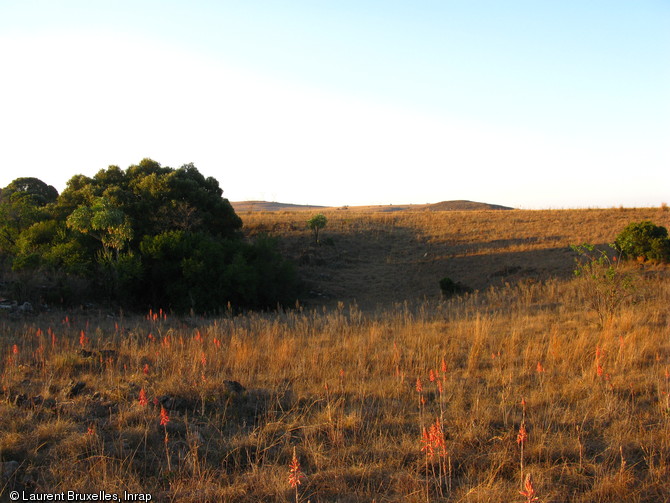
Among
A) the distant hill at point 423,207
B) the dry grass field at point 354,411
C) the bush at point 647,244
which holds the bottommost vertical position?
the dry grass field at point 354,411

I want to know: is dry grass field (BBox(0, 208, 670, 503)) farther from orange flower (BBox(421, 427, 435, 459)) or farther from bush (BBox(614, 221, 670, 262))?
bush (BBox(614, 221, 670, 262))

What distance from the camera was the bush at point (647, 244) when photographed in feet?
49.0

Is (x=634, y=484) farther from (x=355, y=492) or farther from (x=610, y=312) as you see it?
(x=610, y=312)

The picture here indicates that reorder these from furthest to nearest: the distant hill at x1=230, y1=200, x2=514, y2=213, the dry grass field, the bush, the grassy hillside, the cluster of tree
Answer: the distant hill at x1=230, y1=200, x2=514, y2=213 → the grassy hillside → the bush → the cluster of tree → the dry grass field

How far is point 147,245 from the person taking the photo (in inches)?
603

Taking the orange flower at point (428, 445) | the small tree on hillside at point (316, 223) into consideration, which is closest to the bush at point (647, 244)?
the orange flower at point (428, 445)

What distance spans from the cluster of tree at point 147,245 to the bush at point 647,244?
12011mm

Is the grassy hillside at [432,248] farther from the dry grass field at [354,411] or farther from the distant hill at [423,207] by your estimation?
the distant hill at [423,207]

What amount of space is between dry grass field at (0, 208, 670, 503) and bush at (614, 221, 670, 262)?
7.35 m

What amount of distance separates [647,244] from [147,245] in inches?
645

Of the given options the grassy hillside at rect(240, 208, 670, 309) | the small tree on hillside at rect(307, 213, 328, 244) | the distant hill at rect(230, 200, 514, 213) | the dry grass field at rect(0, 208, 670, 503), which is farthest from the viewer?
the distant hill at rect(230, 200, 514, 213)

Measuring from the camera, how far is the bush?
14.9 m

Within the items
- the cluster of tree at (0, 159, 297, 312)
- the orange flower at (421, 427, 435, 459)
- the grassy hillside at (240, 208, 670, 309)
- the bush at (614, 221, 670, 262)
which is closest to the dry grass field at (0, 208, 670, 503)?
the orange flower at (421, 427, 435, 459)

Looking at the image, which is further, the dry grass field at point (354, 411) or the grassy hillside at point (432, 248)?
the grassy hillside at point (432, 248)
